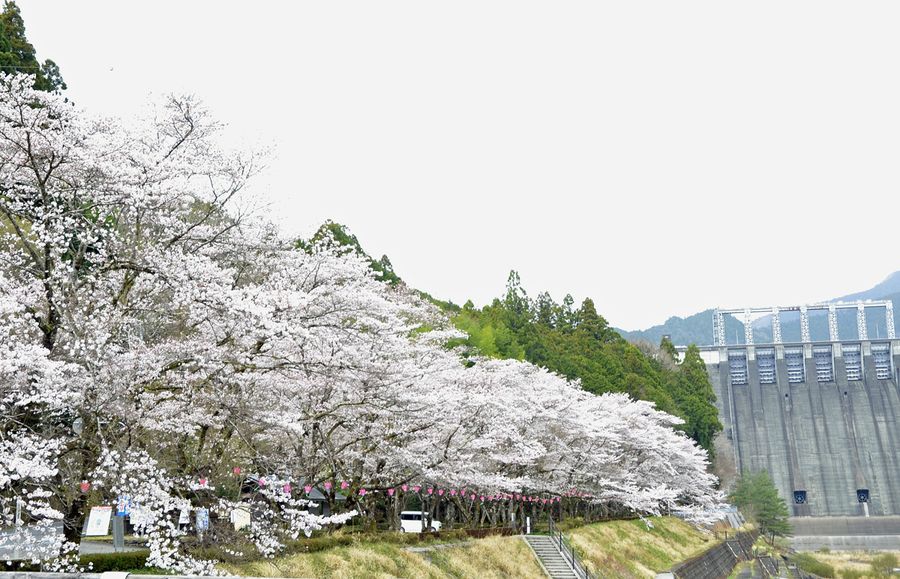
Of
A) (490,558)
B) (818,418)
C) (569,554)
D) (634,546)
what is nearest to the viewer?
(490,558)

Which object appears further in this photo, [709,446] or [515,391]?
[709,446]

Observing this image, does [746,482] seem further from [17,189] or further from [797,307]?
[17,189]

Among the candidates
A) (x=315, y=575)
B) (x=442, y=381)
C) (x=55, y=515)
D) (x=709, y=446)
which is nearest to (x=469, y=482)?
(x=442, y=381)

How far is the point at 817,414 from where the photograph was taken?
330ft

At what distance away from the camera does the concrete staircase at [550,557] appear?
29688 mm

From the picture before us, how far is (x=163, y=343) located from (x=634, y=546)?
32742 mm

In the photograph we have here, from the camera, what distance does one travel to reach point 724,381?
106875 millimetres

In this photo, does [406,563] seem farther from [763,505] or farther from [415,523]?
[763,505]

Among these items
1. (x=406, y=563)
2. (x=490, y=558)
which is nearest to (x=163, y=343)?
(x=406, y=563)

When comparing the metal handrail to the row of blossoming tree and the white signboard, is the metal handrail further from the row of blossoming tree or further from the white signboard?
the white signboard

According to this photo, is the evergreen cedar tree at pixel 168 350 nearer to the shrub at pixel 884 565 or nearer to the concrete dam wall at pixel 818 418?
the shrub at pixel 884 565

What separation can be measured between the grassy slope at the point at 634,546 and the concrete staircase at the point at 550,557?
5.80 feet

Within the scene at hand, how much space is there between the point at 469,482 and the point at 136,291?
1711 centimetres

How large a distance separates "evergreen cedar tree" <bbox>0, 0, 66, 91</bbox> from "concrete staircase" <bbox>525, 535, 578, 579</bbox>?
28093 millimetres
